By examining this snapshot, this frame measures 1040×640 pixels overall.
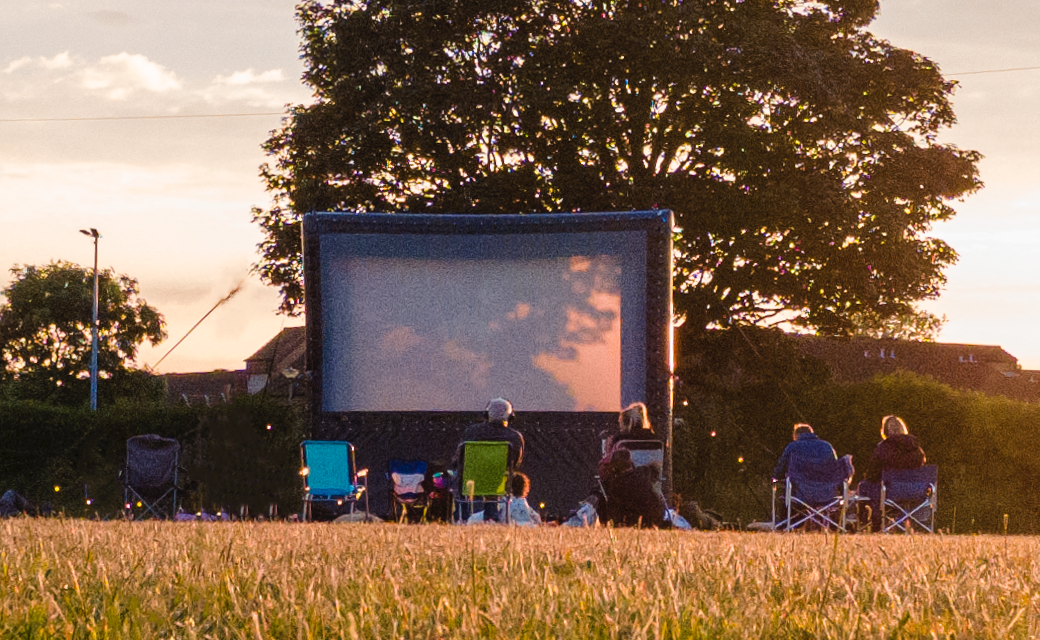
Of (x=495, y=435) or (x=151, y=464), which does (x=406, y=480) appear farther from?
(x=151, y=464)

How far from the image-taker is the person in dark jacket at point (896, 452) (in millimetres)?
11703

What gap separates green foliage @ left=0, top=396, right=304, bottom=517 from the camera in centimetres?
1555

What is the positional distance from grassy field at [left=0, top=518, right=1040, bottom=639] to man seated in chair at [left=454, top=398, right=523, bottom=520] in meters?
5.29

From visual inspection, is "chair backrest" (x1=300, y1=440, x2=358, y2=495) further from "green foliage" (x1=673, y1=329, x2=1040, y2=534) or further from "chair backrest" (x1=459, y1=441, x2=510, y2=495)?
"green foliage" (x1=673, y1=329, x2=1040, y2=534)

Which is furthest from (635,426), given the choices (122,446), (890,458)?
(122,446)

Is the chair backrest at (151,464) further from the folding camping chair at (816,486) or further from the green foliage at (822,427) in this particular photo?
the green foliage at (822,427)

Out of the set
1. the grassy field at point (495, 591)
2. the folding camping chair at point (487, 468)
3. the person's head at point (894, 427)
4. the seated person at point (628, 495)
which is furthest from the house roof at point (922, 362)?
the grassy field at point (495, 591)

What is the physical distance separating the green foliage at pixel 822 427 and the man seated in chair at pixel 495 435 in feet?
22.6

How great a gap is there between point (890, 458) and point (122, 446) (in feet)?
35.4

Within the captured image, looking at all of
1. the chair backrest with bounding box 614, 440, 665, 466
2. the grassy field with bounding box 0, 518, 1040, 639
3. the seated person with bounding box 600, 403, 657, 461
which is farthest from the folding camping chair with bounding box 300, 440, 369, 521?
the grassy field with bounding box 0, 518, 1040, 639

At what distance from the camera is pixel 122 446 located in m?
16.9

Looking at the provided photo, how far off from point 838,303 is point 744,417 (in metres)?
2.56

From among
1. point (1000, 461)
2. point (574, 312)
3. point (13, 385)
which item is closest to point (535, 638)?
point (574, 312)

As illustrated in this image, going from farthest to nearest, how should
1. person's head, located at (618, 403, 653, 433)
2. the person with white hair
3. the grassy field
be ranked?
person's head, located at (618, 403, 653, 433)
the person with white hair
the grassy field
